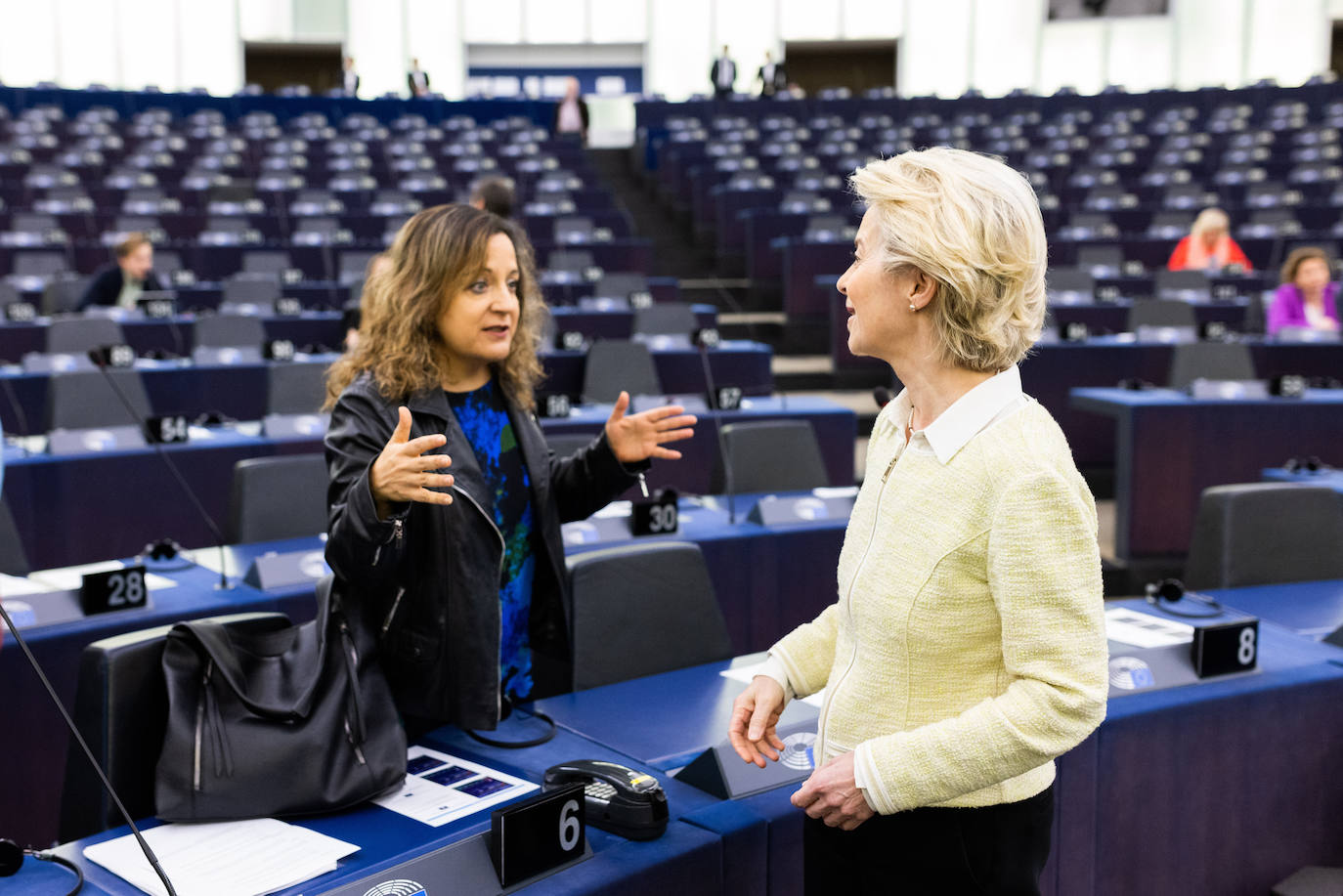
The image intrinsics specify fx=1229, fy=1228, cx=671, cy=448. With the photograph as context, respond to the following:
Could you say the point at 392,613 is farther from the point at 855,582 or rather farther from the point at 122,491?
the point at 122,491

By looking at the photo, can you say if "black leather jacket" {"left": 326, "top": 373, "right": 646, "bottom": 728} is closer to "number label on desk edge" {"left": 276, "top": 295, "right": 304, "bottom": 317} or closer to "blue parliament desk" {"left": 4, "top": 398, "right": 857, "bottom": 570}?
"blue parliament desk" {"left": 4, "top": 398, "right": 857, "bottom": 570}

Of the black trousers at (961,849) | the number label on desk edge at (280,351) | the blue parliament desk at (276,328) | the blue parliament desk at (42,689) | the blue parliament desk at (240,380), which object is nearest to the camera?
the black trousers at (961,849)

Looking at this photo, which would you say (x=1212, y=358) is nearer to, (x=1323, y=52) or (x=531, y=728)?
(x=531, y=728)

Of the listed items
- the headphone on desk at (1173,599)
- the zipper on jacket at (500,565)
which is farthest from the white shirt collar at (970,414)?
the headphone on desk at (1173,599)

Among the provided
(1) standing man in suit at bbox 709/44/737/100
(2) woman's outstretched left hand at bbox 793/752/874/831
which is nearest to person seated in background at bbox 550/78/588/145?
(1) standing man in suit at bbox 709/44/737/100

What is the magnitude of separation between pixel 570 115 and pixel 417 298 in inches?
496

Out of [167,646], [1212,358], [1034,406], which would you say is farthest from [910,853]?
[1212,358]

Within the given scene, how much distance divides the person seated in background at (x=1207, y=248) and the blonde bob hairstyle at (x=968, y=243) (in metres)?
6.76

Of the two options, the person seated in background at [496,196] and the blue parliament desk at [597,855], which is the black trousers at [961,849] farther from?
the person seated in background at [496,196]

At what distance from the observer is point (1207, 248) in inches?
284

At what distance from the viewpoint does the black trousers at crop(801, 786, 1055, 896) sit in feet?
3.62

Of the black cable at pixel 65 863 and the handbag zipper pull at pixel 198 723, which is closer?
the black cable at pixel 65 863

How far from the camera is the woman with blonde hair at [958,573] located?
3.27ft

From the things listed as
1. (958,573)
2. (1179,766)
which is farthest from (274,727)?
(1179,766)
